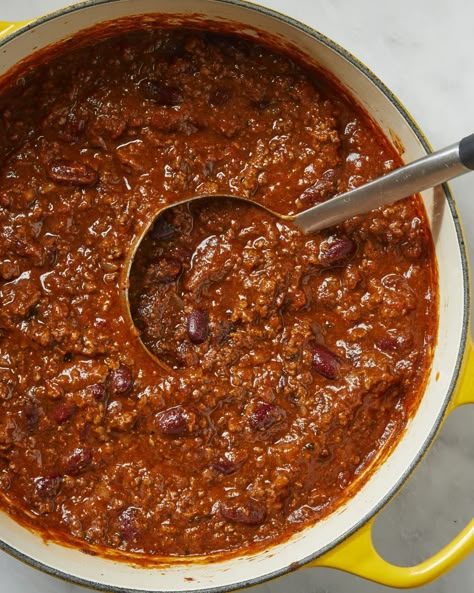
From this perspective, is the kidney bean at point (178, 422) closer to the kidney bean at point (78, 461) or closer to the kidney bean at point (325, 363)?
the kidney bean at point (78, 461)

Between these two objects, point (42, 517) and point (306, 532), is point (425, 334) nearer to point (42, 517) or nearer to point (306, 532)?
point (306, 532)

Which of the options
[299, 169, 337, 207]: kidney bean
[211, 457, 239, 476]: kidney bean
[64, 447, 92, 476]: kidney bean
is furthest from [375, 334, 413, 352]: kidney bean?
[64, 447, 92, 476]: kidney bean

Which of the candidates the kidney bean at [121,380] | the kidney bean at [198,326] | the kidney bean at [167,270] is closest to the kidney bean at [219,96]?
the kidney bean at [167,270]

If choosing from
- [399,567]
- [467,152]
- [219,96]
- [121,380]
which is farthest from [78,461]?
[467,152]

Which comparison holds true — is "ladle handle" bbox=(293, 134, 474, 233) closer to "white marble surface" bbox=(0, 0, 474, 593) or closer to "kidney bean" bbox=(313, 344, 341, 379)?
"kidney bean" bbox=(313, 344, 341, 379)

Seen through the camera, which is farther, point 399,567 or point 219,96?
point 219,96

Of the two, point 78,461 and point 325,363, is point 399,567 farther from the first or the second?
point 78,461
